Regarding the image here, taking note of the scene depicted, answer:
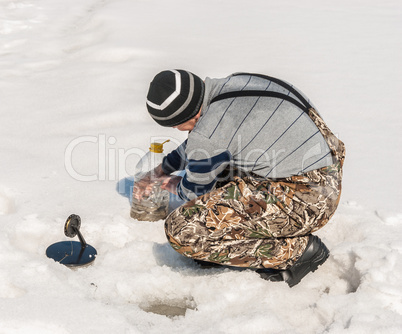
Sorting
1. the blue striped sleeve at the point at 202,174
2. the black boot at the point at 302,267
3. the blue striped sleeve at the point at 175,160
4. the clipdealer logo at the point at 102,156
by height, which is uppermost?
the blue striped sleeve at the point at 202,174

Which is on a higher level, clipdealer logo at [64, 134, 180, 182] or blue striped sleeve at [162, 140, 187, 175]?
blue striped sleeve at [162, 140, 187, 175]

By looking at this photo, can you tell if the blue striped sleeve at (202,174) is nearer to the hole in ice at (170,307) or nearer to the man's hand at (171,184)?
the man's hand at (171,184)

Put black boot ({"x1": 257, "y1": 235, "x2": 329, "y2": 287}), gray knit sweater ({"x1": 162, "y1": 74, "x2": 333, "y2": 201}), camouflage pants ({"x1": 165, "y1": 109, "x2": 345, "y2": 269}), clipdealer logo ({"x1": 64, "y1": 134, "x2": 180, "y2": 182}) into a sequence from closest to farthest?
1. gray knit sweater ({"x1": 162, "y1": 74, "x2": 333, "y2": 201})
2. camouflage pants ({"x1": 165, "y1": 109, "x2": 345, "y2": 269})
3. black boot ({"x1": 257, "y1": 235, "x2": 329, "y2": 287})
4. clipdealer logo ({"x1": 64, "y1": 134, "x2": 180, "y2": 182})

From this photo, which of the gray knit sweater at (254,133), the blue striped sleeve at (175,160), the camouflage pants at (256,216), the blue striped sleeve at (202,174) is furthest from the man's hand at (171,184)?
the gray knit sweater at (254,133)

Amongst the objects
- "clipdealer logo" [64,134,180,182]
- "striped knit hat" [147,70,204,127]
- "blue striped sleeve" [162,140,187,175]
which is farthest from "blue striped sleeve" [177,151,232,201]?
"clipdealer logo" [64,134,180,182]

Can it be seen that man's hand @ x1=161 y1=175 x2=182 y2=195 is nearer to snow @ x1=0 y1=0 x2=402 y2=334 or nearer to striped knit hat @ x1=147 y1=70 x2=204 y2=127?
snow @ x1=0 y1=0 x2=402 y2=334

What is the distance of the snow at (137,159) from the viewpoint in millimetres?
2098

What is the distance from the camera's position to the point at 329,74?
517 centimetres

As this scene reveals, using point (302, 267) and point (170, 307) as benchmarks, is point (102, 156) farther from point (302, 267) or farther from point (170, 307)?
point (302, 267)

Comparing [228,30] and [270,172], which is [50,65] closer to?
[228,30]

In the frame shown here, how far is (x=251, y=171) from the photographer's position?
7.17 feet

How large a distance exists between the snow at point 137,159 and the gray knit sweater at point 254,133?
0.60 meters

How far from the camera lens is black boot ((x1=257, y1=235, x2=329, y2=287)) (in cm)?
235

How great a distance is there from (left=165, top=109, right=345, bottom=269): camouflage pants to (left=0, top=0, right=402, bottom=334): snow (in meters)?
0.16
